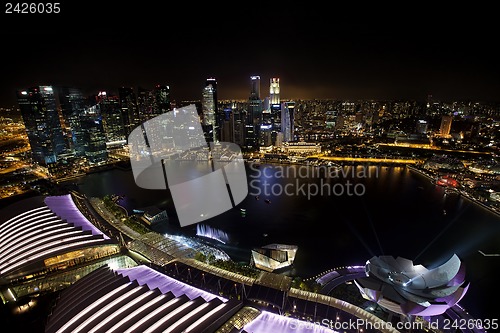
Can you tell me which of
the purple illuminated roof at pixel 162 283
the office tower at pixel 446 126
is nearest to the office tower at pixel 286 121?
the office tower at pixel 446 126

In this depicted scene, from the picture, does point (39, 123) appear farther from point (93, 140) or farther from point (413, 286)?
point (413, 286)

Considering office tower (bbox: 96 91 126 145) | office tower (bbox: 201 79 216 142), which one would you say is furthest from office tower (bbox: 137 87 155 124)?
office tower (bbox: 201 79 216 142)

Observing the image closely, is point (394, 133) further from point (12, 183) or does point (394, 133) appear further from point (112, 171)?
point (12, 183)

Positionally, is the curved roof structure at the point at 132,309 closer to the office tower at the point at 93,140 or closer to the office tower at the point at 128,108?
the office tower at the point at 93,140

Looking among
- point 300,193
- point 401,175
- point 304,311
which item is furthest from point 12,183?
point 401,175

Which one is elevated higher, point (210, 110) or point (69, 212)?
point (210, 110)

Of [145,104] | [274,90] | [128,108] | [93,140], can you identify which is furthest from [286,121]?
[93,140]
